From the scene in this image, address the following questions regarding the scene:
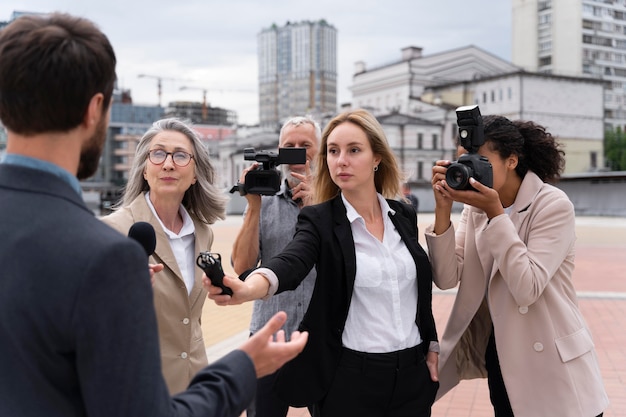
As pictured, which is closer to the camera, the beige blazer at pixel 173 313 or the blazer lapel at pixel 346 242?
the blazer lapel at pixel 346 242

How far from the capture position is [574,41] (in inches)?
3270

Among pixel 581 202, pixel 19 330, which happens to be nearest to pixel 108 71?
pixel 19 330

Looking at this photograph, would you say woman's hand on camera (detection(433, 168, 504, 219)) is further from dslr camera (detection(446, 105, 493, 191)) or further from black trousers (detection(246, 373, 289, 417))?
black trousers (detection(246, 373, 289, 417))

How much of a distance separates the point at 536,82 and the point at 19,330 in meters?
58.7

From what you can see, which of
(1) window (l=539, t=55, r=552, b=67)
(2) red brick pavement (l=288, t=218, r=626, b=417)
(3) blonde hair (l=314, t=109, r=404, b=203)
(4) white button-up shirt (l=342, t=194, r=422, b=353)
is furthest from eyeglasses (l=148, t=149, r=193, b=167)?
(1) window (l=539, t=55, r=552, b=67)

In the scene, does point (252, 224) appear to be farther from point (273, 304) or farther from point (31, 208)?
point (31, 208)

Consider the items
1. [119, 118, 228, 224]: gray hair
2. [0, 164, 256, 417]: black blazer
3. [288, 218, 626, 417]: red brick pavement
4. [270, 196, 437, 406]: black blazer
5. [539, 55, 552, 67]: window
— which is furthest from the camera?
[539, 55, 552, 67]: window

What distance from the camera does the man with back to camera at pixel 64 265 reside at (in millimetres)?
1259

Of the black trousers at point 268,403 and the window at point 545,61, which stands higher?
the window at point 545,61

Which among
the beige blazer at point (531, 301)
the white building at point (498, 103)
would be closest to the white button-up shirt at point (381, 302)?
the beige blazer at point (531, 301)

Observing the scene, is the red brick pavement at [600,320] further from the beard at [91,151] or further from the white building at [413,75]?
the white building at [413,75]

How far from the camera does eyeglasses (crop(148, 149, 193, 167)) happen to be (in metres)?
3.07

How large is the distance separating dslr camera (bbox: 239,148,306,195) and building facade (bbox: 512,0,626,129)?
281 feet

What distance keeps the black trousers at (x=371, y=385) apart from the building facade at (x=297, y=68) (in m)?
129
